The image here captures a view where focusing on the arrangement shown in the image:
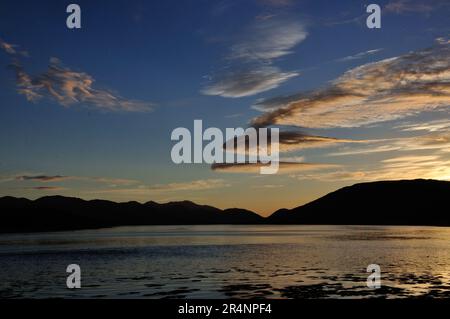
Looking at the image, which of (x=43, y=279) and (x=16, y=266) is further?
(x=16, y=266)

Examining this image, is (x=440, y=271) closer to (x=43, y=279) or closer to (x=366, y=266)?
(x=366, y=266)

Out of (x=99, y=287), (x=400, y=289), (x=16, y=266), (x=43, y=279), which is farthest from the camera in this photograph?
(x=16, y=266)

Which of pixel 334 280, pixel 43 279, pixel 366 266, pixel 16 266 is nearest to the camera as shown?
pixel 334 280

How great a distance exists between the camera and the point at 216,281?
166ft
